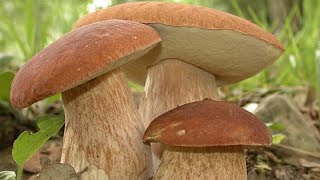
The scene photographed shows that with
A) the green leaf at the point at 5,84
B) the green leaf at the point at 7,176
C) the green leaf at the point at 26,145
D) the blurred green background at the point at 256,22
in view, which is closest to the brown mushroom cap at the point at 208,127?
the green leaf at the point at 26,145

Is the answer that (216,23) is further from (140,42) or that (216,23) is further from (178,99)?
(178,99)

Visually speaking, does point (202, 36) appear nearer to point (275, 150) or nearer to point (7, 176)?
point (7, 176)

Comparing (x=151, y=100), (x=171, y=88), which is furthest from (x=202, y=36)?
(x=151, y=100)

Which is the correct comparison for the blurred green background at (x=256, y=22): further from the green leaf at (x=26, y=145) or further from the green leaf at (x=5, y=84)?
the green leaf at (x=26, y=145)

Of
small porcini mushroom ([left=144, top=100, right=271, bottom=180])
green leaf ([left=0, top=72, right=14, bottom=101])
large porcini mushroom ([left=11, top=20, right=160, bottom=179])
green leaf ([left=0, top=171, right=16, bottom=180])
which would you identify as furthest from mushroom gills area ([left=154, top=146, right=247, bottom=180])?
green leaf ([left=0, top=72, right=14, bottom=101])

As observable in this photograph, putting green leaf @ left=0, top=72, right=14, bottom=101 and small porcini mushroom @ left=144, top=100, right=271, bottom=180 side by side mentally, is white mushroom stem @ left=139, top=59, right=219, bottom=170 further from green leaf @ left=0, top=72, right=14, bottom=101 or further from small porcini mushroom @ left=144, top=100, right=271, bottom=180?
green leaf @ left=0, top=72, right=14, bottom=101
